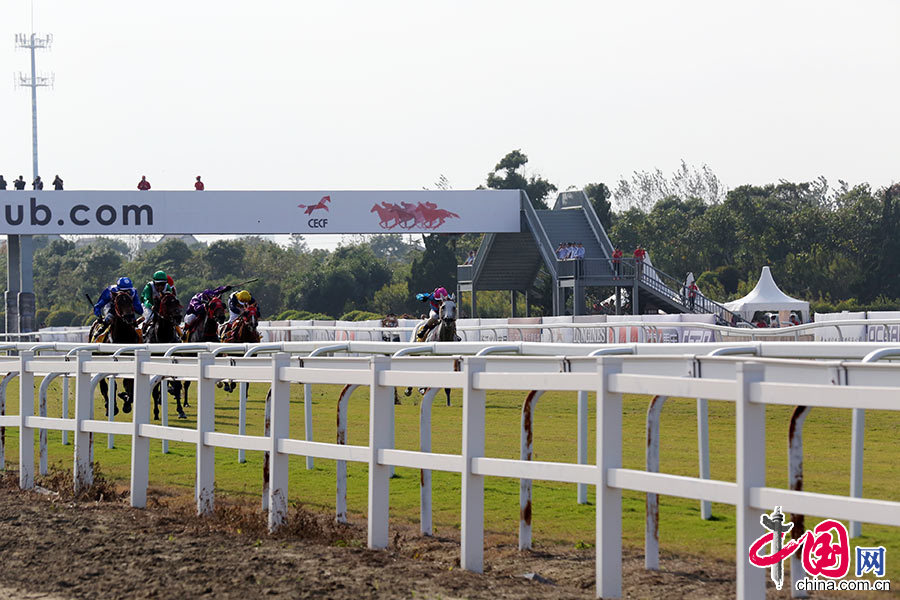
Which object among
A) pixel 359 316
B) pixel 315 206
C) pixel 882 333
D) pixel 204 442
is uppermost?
pixel 315 206

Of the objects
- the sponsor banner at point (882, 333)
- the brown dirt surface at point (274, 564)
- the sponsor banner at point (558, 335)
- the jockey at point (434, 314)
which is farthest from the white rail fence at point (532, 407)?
the sponsor banner at point (558, 335)

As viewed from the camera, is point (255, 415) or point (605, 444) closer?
point (605, 444)

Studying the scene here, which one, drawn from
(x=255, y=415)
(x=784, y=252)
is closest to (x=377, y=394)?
(x=255, y=415)

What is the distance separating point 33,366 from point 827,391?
7804 mm

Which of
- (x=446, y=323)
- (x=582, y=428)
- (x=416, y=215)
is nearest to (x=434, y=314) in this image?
(x=446, y=323)

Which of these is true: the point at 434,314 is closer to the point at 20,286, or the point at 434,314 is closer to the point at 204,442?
the point at 204,442

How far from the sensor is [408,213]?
46250 millimetres

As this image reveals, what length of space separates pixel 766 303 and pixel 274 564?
114ft

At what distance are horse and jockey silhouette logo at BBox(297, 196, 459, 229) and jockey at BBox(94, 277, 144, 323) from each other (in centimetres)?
2685

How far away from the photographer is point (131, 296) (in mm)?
17953

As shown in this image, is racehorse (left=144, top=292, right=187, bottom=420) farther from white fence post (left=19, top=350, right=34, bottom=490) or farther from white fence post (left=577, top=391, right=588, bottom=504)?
white fence post (left=577, top=391, right=588, bottom=504)

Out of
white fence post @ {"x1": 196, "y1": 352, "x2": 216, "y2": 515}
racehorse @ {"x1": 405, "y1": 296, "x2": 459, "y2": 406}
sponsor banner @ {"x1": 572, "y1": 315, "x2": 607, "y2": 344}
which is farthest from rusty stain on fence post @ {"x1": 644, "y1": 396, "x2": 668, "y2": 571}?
sponsor banner @ {"x1": 572, "y1": 315, "x2": 607, "y2": 344}

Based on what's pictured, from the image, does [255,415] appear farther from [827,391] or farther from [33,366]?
[827,391]

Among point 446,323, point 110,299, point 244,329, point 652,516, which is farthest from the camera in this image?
point 244,329
